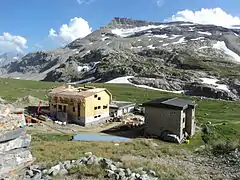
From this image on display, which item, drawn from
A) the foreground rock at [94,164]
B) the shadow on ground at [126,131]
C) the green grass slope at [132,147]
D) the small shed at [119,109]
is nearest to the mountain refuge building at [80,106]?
the small shed at [119,109]

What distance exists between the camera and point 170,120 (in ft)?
156

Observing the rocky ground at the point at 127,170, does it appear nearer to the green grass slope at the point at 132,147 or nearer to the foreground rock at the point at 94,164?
the foreground rock at the point at 94,164

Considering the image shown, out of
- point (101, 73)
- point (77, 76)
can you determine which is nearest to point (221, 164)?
point (101, 73)

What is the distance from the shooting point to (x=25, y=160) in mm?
18766

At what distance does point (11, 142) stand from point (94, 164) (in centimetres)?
758

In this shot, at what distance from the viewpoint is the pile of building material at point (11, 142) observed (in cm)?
1683

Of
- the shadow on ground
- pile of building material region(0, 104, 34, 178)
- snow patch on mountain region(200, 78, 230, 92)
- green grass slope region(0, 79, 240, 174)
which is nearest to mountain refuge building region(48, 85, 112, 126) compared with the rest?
the shadow on ground

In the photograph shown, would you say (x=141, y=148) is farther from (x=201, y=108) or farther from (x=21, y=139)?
(x=201, y=108)

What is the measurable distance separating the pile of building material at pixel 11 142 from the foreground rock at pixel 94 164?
6.10 feet

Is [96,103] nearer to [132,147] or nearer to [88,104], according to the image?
[88,104]

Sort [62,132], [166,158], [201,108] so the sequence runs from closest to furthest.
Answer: [166,158] < [62,132] < [201,108]

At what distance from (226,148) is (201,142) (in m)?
9.99

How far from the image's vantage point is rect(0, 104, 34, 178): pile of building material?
16828mm

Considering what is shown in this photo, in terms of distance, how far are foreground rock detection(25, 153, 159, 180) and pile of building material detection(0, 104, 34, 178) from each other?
1859 millimetres
